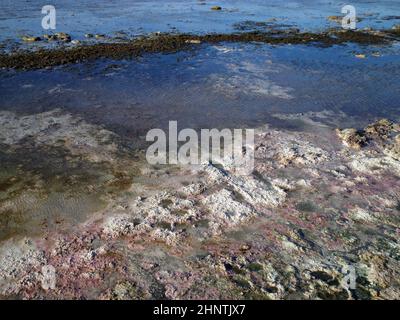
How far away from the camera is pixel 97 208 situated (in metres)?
6.19

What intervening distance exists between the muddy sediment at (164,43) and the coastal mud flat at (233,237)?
679 cm

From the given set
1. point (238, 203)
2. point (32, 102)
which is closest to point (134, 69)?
point (32, 102)

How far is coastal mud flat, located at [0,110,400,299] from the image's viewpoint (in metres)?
4.83

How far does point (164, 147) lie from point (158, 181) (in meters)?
1.41

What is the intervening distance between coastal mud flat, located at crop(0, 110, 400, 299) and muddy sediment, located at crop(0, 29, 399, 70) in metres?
6.79

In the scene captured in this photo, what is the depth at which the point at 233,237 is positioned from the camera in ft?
18.6
